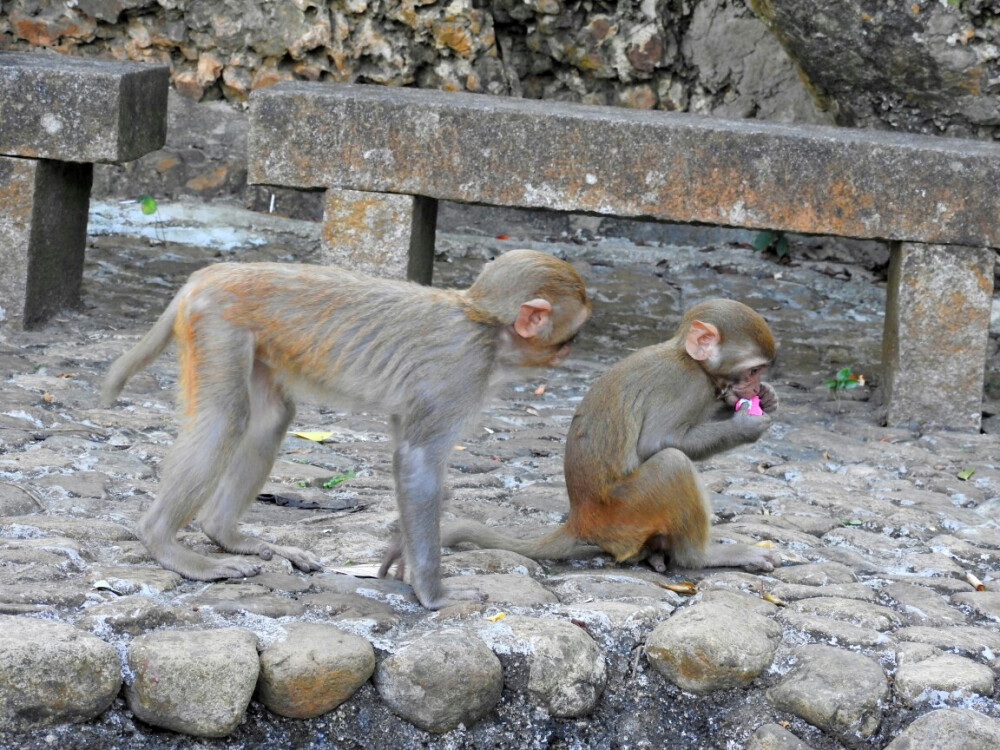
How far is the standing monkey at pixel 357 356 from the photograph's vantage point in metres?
3.64

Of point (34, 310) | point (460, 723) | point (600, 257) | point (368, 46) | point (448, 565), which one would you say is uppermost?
point (368, 46)

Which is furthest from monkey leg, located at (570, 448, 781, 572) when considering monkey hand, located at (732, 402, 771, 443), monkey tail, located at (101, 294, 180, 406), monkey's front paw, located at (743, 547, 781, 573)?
monkey tail, located at (101, 294, 180, 406)

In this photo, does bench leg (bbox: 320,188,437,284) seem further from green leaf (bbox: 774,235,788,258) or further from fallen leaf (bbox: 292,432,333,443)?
green leaf (bbox: 774,235,788,258)

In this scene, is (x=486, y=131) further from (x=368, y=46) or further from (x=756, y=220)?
(x=368, y=46)

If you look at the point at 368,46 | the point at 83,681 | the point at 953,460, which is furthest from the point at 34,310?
the point at 953,460

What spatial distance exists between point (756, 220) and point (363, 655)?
365 cm

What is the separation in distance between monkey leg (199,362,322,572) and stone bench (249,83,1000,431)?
268 centimetres

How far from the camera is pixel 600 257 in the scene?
902 cm

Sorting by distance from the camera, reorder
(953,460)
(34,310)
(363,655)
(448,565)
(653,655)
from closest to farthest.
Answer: (363,655) < (653,655) < (448,565) < (953,460) < (34,310)

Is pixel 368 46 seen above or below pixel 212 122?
above

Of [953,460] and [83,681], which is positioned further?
[953,460]

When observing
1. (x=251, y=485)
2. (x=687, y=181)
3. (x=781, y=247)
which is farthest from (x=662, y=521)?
(x=781, y=247)

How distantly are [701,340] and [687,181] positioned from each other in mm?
2382

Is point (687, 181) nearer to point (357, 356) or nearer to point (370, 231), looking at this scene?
point (370, 231)
